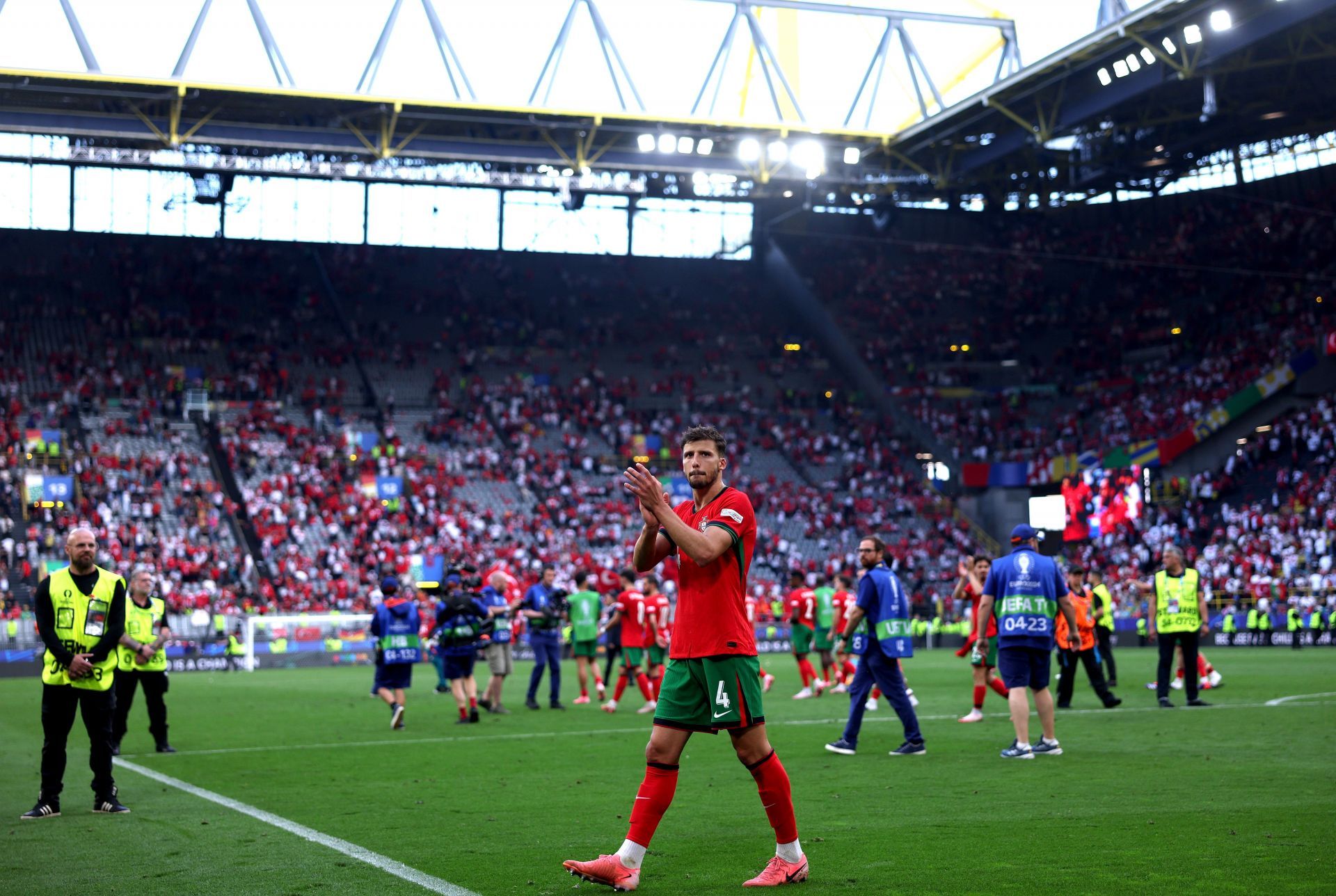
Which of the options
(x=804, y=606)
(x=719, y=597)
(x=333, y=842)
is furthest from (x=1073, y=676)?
(x=719, y=597)

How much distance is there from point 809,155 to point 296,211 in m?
25.3

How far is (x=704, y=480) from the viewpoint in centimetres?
693

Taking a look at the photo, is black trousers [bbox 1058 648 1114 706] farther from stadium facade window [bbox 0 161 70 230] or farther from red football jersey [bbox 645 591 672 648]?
stadium facade window [bbox 0 161 70 230]

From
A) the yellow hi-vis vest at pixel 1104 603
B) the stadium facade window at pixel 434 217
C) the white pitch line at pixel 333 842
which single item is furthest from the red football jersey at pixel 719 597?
the stadium facade window at pixel 434 217

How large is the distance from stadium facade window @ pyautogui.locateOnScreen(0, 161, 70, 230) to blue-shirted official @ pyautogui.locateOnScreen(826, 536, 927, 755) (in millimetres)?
48416

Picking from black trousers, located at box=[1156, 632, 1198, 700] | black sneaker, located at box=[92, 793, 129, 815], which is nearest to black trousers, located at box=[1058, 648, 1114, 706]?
black trousers, located at box=[1156, 632, 1198, 700]

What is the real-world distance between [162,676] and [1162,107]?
113 ft

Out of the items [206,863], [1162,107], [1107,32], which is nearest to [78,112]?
[1107,32]

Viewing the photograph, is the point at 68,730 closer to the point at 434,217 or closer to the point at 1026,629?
the point at 1026,629

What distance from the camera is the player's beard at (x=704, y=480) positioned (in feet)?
22.7

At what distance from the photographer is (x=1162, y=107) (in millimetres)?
40344

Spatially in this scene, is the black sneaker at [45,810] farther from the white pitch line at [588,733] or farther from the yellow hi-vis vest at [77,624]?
the white pitch line at [588,733]

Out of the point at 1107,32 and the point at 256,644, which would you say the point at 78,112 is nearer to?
the point at 256,644

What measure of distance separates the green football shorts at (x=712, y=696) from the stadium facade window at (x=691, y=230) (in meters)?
54.2
